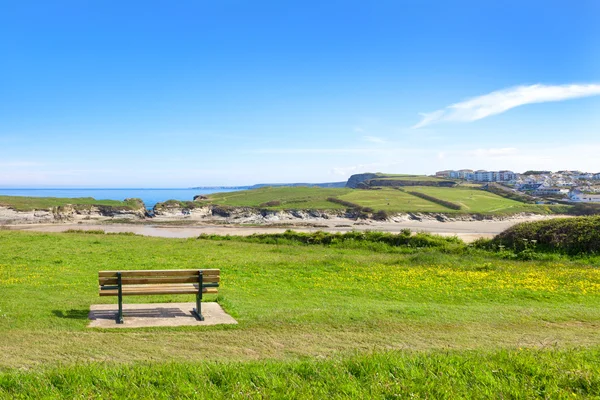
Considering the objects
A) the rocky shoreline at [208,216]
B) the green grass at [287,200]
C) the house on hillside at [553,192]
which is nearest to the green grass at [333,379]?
the rocky shoreline at [208,216]

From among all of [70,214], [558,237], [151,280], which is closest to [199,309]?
[151,280]

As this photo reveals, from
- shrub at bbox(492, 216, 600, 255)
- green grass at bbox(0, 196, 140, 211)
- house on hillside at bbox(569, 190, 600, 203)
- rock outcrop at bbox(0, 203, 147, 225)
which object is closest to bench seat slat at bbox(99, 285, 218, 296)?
shrub at bbox(492, 216, 600, 255)

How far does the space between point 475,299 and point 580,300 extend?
121 inches

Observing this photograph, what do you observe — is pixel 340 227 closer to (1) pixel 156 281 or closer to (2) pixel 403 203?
(2) pixel 403 203

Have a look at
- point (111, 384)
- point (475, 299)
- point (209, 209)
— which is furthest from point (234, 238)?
point (209, 209)

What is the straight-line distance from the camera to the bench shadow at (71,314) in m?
9.33

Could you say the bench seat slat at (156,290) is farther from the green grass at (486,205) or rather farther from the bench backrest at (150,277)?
the green grass at (486,205)

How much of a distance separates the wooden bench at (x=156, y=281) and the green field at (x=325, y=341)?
2.59ft

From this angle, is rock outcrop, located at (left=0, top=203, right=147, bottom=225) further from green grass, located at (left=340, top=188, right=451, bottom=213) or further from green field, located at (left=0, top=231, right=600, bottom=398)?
green field, located at (left=0, top=231, right=600, bottom=398)

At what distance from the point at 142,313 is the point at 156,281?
3.23 feet

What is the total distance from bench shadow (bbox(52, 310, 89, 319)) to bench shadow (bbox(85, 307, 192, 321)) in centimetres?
11

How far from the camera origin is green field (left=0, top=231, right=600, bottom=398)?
548 cm

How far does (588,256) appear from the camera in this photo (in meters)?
22.8

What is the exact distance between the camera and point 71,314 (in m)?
9.53
